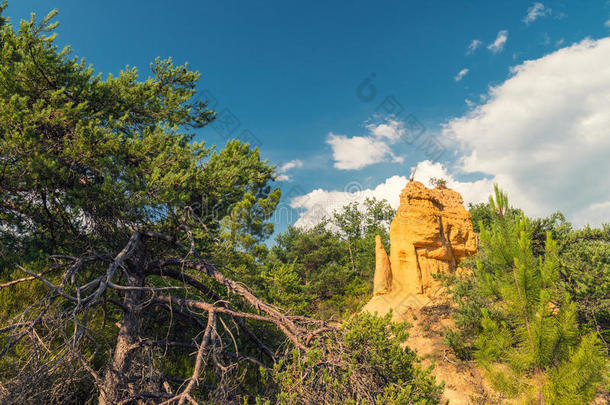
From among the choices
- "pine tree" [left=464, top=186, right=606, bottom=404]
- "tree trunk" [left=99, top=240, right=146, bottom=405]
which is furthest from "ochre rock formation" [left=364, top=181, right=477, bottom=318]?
"tree trunk" [left=99, top=240, right=146, bottom=405]

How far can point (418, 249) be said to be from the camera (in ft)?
56.1

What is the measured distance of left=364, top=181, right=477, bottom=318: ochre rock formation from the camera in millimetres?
16688

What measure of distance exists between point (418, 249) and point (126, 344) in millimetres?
15413

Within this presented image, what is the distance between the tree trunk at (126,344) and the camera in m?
3.56

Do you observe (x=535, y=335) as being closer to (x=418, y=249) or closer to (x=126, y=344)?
(x=126, y=344)

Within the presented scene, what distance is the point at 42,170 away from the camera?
4219 mm

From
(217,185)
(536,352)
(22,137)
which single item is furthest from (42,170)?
(536,352)

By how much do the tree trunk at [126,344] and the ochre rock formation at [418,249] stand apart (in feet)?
45.8

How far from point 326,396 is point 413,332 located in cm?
1369

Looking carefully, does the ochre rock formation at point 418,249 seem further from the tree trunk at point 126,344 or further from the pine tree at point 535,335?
the tree trunk at point 126,344

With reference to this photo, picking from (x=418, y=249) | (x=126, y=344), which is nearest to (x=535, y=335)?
(x=126, y=344)

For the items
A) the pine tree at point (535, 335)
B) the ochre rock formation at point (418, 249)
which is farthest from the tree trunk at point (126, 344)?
the ochre rock formation at point (418, 249)

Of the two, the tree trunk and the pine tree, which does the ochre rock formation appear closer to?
the pine tree

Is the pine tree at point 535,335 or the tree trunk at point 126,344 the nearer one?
the tree trunk at point 126,344
